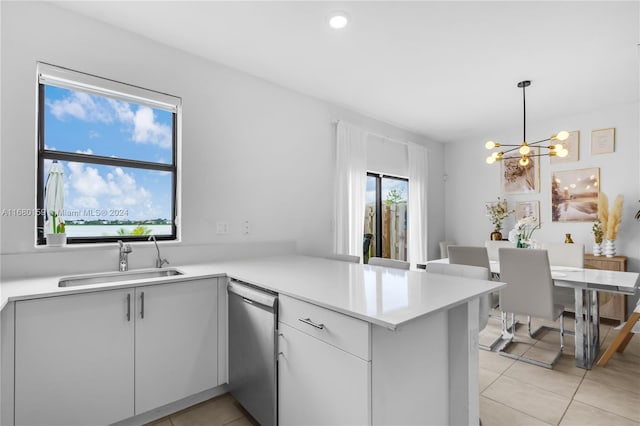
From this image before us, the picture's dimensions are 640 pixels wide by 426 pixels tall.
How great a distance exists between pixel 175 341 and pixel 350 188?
8.25 ft

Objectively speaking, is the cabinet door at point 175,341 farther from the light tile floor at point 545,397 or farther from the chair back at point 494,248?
the chair back at point 494,248

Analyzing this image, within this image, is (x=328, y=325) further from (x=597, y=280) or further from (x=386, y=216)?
(x=386, y=216)

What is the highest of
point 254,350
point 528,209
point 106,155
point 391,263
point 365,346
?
point 106,155

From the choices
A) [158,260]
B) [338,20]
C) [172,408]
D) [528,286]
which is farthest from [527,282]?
[158,260]

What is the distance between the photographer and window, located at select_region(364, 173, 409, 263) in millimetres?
4449

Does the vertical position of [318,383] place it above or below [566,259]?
below

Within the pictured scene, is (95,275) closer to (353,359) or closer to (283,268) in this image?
(283,268)

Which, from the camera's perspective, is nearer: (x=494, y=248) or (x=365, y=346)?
(x=365, y=346)

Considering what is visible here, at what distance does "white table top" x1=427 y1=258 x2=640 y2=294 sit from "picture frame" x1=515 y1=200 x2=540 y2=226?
1.73m

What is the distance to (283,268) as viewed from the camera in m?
2.26

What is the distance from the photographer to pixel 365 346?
45.9 inches

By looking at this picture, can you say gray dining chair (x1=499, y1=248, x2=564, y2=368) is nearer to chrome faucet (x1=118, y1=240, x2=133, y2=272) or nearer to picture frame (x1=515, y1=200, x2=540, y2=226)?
picture frame (x1=515, y1=200, x2=540, y2=226)

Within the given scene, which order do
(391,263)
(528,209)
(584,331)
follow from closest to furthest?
(391,263), (584,331), (528,209)

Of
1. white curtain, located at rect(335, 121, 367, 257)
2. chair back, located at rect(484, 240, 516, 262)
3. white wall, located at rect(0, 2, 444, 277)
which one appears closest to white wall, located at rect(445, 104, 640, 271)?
chair back, located at rect(484, 240, 516, 262)
